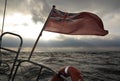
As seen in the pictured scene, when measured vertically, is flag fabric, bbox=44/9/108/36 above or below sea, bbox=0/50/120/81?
above

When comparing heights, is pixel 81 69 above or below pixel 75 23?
below

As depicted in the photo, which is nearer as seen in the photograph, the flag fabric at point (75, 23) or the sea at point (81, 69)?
the flag fabric at point (75, 23)

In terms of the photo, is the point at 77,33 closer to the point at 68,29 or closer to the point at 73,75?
the point at 68,29

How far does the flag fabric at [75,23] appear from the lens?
6902 millimetres

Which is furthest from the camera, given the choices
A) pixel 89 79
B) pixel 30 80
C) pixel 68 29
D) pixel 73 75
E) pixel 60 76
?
pixel 89 79

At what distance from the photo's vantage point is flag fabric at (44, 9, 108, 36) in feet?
22.6

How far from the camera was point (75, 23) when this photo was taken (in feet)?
24.2

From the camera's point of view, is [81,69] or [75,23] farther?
[81,69]

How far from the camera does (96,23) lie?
7.06 meters

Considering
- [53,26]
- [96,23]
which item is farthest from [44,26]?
[96,23]

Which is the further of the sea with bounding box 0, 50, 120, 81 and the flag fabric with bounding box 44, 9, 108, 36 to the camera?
the sea with bounding box 0, 50, 120, 81

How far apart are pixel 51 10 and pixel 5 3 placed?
4.94 ft

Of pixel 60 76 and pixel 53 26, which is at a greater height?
pixel 53 26

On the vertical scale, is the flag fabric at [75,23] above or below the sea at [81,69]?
above
